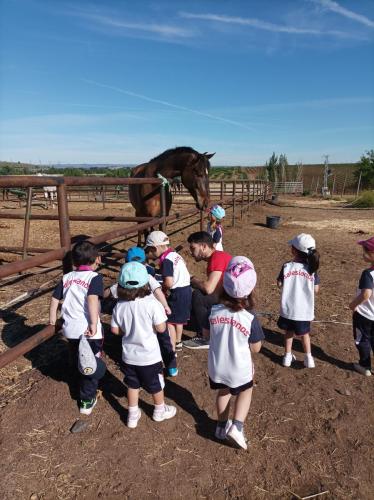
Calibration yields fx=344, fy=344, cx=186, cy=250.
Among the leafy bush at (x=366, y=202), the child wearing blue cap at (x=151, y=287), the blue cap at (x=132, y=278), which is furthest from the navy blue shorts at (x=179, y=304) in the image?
the leafy bush at (x=366, y=202)

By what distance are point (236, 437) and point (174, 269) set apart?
1.35 m

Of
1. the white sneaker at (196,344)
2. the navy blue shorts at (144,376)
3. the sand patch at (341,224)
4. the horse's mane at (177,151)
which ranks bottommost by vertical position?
the sand patch at (341,224)

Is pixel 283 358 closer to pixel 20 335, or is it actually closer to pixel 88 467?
pixel 88 467

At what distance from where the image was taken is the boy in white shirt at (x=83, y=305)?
7.56 feet

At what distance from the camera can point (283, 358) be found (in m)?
2.97

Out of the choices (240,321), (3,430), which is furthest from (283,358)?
(3,430)

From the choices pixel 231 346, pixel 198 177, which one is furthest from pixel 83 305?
pixel 198 177

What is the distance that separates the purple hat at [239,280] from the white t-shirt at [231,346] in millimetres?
142

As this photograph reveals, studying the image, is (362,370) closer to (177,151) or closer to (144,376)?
(144,376)

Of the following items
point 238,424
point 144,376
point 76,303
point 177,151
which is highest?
point 177,151

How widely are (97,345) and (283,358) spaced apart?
1.59m

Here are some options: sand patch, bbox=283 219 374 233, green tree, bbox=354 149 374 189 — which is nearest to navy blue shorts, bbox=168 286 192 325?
sand patch, bbox=283 219 374 233

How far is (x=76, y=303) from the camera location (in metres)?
2.34

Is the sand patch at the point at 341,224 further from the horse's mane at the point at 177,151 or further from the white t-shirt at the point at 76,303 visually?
the white t-shirt at the point at 76,303
